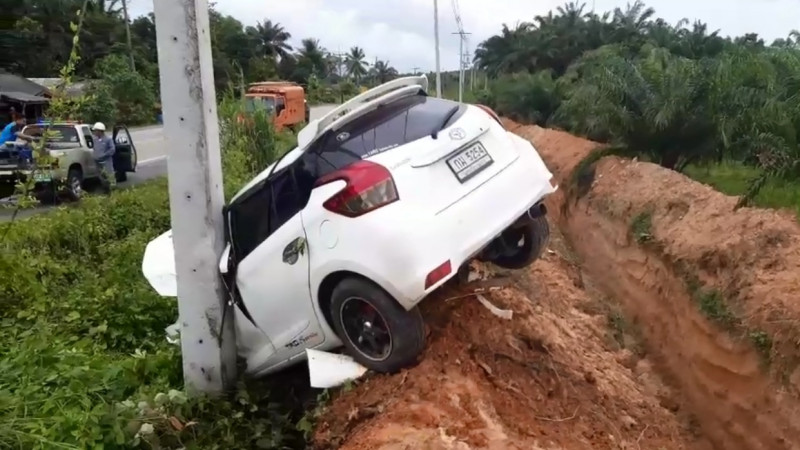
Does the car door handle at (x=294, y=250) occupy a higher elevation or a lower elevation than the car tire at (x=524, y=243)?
higher

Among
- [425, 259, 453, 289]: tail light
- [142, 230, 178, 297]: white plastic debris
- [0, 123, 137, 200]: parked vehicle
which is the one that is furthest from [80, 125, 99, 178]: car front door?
[425, 259, 453, 289]: tail light

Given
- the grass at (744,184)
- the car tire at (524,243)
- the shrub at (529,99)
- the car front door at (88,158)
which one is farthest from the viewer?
the shrub at (529,99)

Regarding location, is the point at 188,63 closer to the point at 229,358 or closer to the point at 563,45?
the point at 229,358

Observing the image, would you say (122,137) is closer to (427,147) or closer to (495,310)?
(495,310)

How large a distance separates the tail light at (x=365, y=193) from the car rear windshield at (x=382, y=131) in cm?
24

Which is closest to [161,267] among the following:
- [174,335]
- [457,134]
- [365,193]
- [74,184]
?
[174,335]

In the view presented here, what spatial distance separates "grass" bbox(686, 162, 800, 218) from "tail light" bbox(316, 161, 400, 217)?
15.8 ft

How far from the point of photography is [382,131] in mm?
5129

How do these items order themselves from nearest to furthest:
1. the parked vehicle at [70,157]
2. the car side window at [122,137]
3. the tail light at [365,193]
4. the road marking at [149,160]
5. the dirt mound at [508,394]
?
the dirt mound at [508,394], the tail light at [365,193], the parked vehicle at [70,157], the car side window at [122,137], the road marking at [149,160]

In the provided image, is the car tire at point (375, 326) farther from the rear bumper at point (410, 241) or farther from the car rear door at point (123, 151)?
the car rear door at point (123, 151)

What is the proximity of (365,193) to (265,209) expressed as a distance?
1.03 meters

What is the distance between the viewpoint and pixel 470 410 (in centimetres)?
457

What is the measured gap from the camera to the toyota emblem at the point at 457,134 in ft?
16.7

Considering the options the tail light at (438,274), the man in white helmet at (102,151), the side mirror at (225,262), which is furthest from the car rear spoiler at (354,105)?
the man in white helmet at (102,151)
